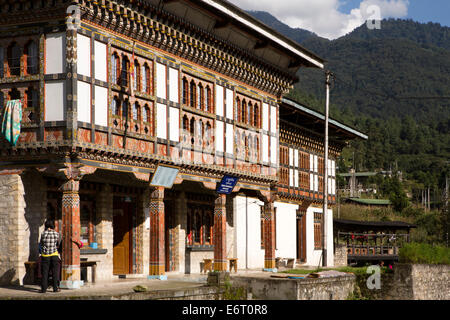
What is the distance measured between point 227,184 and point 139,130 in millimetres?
6618

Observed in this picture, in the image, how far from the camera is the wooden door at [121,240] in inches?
1108

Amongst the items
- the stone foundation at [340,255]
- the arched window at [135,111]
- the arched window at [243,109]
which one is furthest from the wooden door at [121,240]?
the stone foundation at [340,255]

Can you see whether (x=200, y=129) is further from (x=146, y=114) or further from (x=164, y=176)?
(x=146, y=114)

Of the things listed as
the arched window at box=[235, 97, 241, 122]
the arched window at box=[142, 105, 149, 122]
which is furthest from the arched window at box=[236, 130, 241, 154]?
the arched window at box=[142, 105, 149, 122]

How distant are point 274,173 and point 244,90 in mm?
4591

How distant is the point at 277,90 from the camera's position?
3572cm

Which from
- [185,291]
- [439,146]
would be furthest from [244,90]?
[439,146]

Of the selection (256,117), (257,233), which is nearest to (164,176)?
(256,117)

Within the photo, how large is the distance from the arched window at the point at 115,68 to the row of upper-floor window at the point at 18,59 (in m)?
2.52

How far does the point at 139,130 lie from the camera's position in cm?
2519

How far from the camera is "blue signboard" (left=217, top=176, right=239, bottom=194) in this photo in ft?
→ 99.7

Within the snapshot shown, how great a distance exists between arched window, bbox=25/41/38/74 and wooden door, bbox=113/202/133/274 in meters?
7.22

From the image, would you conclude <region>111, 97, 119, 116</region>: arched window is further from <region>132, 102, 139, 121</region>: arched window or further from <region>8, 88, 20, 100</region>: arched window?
<region>8, 88, 20, 100</region>: arched window
